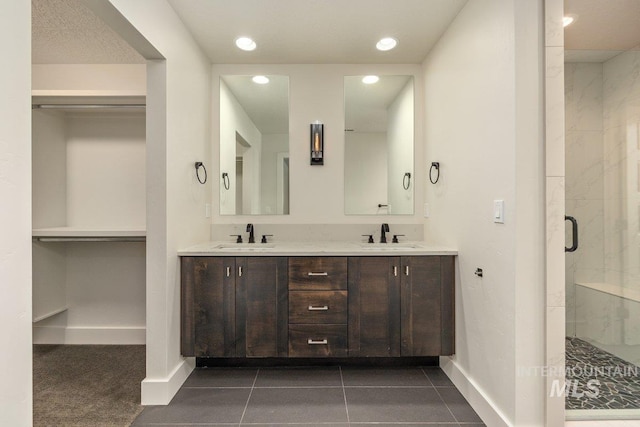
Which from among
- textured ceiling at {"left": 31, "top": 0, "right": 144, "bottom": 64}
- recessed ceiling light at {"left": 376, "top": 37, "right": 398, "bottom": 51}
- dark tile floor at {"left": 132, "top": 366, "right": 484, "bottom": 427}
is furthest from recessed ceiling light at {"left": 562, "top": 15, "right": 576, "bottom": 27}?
textured ceiling at {"left": 31, "top": 0, "right": 144, "bottom": 64}

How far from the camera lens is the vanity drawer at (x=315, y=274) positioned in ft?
7.67

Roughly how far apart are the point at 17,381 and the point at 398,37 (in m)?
2.83

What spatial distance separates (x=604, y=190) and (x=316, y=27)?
2.60m

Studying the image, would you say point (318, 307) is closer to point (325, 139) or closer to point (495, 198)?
point (495, 198)

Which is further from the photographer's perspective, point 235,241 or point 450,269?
point 235,241

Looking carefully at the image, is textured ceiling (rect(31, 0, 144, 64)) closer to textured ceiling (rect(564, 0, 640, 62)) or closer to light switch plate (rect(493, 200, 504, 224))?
light switch plate (rect(493, 200, 504, 224))

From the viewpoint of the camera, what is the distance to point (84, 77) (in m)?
2.86

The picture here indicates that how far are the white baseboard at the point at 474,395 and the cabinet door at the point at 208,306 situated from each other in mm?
1504

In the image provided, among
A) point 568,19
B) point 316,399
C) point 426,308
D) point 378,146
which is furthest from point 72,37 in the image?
point 568,19

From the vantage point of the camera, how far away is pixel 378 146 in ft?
9.92

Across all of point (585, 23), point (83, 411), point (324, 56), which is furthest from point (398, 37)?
point (83, 411)

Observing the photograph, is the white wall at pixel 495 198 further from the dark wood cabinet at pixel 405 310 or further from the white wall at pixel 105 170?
the white wall at pixel 105 170

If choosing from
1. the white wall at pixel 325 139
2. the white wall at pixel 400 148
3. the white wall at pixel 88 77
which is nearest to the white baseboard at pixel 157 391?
the white wall at pixel 325 139

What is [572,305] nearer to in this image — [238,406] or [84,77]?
[238,406]
